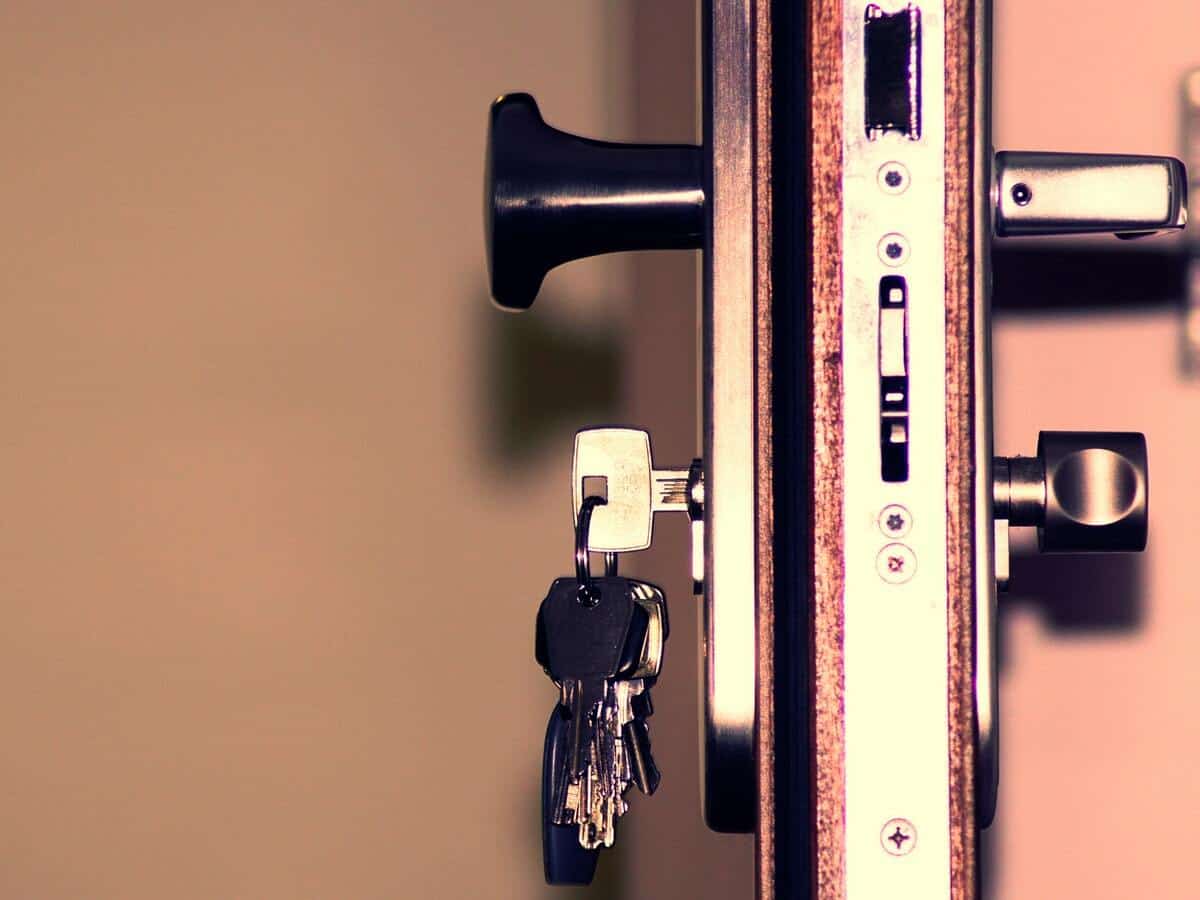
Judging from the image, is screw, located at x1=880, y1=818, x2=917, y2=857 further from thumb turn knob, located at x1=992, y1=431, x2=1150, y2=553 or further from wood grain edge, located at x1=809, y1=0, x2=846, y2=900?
thumb turn knob, located at x1=992, y1=431, x2=1150, y2=553

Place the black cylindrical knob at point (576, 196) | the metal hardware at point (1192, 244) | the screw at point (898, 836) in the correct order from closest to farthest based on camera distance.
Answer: the screw at point (898, 836) → the black cylindrical knob at point (576, 196) → the metal hardware at point (1192, 244)

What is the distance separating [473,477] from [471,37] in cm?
41

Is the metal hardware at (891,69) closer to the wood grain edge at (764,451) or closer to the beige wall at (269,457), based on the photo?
the wood grain edge at (764,451)

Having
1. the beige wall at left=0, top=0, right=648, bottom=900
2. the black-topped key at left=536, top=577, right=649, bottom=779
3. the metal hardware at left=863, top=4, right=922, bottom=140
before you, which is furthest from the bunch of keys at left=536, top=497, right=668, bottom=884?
the beige wall at left=0, top=0, right=648, bottom=900

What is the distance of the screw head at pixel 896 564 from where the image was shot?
42 cm

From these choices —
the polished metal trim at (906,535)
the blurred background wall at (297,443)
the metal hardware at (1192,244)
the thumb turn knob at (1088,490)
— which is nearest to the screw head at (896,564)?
the polished metal trim at (906,535)

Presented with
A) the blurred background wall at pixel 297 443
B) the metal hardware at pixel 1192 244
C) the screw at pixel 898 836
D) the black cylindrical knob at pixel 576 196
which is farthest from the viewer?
the blurred background wall at pixel 297 443

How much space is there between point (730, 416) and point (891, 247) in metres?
0.11

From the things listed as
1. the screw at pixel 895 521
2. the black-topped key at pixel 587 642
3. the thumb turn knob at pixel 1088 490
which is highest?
the thumb turn knob at pixel 1088 490

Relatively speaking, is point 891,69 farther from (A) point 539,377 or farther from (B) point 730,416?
(A) point 539,377

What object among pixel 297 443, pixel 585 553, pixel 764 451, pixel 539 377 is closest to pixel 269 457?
pixel 297 443

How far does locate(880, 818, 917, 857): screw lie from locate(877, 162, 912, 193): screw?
0.68ft

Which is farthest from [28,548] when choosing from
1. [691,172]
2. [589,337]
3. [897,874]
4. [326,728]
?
[897,874]

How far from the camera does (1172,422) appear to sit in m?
0.82
